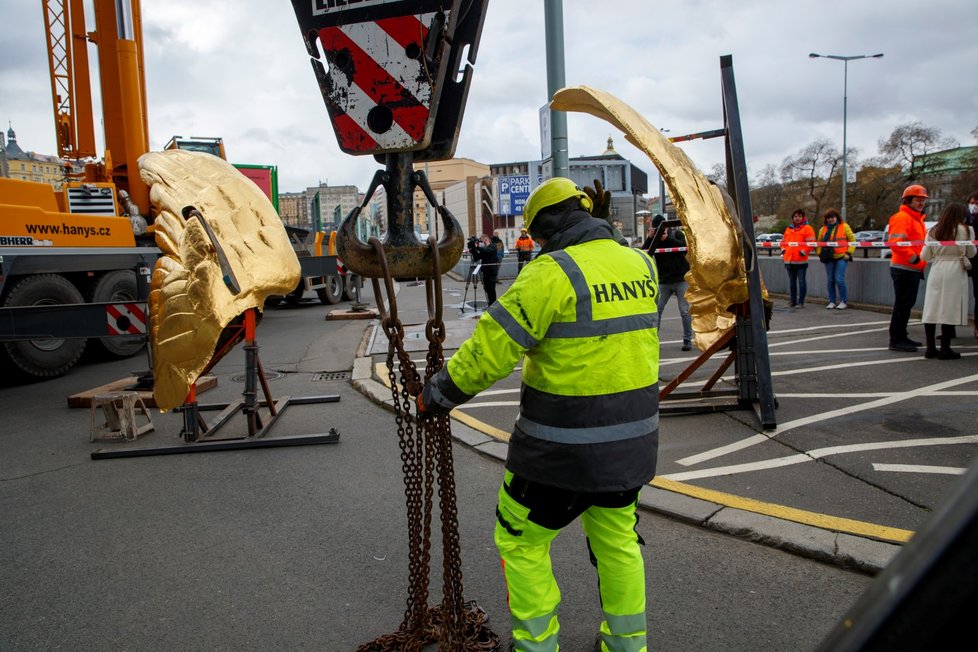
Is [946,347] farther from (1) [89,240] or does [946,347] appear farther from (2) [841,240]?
(1) [89,240]

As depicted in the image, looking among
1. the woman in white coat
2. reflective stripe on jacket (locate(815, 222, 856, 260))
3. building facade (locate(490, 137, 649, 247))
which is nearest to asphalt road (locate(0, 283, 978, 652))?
the woman in white coat

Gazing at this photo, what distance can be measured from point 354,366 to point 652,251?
3.88 meters

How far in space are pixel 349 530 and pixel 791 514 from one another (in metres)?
2.37

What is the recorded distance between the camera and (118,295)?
9.42m

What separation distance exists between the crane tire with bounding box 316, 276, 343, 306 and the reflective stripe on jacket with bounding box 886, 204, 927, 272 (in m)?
13.0

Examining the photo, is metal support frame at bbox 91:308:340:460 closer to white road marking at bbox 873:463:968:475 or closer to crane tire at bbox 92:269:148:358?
white road marking at bbox 873:463:968:475

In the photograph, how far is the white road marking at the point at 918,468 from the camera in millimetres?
4020

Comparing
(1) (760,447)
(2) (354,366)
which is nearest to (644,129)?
(1) (760,447)

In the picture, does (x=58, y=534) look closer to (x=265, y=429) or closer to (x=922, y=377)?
(x=265, y=429)

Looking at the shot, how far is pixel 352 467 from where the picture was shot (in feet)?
16.0

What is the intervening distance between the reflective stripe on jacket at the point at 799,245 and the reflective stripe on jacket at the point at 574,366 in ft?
34.9

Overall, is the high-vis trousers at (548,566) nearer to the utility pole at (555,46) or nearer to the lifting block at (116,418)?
the lifting block at (116,418)

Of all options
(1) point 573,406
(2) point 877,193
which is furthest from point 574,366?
(2) point 877,193

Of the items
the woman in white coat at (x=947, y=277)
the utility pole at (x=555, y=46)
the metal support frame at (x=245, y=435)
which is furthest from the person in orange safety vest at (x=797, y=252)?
the metal support frame at (x=245, y=435)
